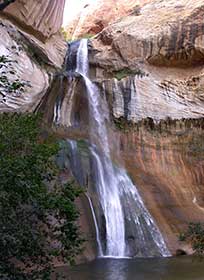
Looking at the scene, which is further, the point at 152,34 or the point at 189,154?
the point at 152,34

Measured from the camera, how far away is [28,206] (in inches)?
283

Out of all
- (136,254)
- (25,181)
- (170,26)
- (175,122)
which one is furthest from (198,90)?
(25,181)

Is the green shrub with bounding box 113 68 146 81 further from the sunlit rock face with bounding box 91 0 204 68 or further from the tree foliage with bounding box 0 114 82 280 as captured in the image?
the tree foliage with bounding box 0 114 82 280

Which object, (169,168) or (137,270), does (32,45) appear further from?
(137,270)

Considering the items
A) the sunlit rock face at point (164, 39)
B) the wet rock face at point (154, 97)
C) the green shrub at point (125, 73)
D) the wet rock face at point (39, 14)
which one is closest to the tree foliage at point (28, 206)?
the wet rock face at point (39, 14)

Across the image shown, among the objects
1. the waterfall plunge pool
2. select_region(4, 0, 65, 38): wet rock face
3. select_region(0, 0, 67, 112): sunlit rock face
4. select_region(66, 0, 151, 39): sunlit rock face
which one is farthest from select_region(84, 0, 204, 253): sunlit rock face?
select_region(66, 0, 151, 39): sunlit rock face

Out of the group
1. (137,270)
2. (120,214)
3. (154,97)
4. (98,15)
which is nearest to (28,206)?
(137,270)

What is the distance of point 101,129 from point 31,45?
4971mm

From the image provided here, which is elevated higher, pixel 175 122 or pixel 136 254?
pixel 175 122

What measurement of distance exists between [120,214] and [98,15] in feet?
81.1

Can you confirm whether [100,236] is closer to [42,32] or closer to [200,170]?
[200,170]

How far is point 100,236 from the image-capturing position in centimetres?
1694

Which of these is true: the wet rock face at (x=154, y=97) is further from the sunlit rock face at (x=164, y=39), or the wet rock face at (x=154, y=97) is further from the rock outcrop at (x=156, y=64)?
the sunlit rock face at (x=164, y=39)

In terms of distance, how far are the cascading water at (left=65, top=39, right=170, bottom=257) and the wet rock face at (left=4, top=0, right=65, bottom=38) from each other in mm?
5504
